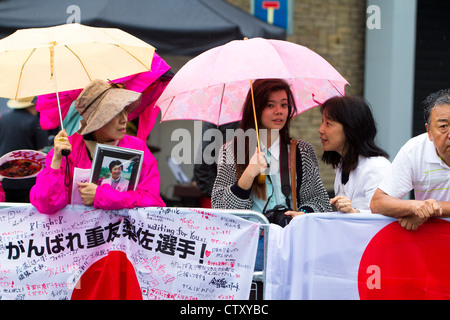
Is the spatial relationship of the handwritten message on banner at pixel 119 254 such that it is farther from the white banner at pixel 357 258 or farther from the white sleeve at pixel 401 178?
the white sleeve at pixel 401 178

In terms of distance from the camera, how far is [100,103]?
3.89 m

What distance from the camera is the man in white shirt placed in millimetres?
3559

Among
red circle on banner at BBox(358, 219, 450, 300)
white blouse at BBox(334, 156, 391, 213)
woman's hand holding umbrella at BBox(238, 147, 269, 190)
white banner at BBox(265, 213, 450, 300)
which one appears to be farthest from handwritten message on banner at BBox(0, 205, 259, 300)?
white blouse at BBox(334, 156, 391, 213)

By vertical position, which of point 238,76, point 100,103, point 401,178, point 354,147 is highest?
point 238,76

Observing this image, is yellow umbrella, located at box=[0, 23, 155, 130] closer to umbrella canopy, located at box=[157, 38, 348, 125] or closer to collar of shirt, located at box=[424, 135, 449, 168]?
umbrella canopy, located at box=[157, 38, 348, 125]

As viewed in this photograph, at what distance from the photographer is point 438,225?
3703 millimetres

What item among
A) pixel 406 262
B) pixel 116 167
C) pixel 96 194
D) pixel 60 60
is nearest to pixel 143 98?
pixel 60 60

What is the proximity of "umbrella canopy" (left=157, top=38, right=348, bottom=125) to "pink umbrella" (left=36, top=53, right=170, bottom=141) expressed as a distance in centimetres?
22

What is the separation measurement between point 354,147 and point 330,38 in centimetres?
623

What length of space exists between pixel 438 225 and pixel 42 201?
2337mm

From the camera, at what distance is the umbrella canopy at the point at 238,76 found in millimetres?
4051

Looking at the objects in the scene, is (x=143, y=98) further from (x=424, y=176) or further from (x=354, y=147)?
(x=424, y=176)

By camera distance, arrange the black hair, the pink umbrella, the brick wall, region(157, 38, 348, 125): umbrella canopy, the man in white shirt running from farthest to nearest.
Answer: the brick wall → the pink umbrella → the black hair → region(157, 38, 348, 125): umbrella canopy → the man in white shirt
